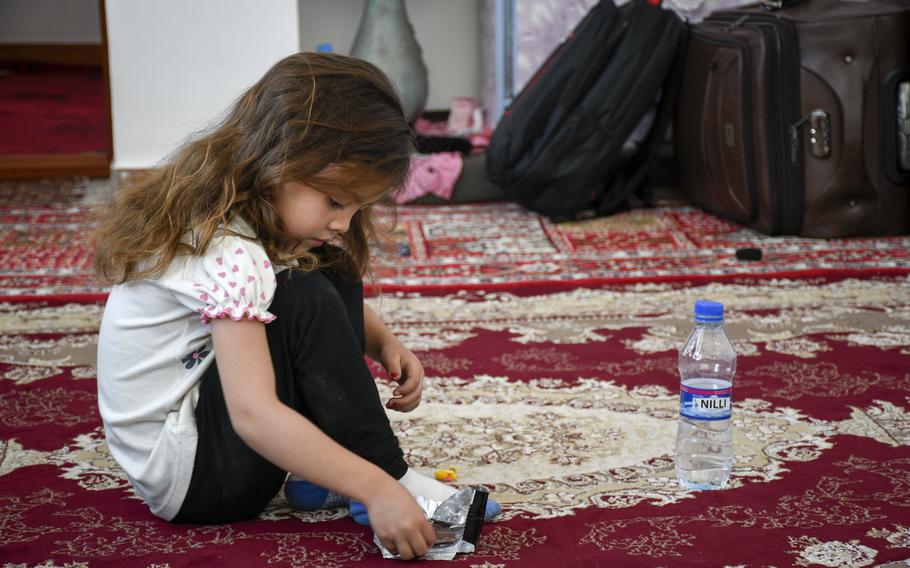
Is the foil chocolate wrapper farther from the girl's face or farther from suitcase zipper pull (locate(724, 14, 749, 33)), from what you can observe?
suitcase zipper pull (locate(724, 14, 749, 33))

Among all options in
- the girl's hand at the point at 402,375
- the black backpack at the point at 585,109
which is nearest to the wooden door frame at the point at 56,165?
the black backpack at the point at 585,109

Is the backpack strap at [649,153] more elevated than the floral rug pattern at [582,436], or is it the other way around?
the backpack strap at [649,153]

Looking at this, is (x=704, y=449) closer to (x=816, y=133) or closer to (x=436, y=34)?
(x=816, y=133)

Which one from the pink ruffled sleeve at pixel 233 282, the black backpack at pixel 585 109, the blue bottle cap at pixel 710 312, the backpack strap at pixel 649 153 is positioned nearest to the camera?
the pink ruffled sleeve at pixel 233 282

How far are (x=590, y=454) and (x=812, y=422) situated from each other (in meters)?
0.34

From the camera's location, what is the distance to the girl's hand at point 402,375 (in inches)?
54.0

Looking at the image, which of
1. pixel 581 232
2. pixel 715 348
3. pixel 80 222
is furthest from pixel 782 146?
pixel 80 222

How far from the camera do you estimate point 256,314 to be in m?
1.08

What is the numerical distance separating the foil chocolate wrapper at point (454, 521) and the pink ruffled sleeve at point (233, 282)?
0.91ft

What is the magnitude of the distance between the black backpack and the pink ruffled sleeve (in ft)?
6.36

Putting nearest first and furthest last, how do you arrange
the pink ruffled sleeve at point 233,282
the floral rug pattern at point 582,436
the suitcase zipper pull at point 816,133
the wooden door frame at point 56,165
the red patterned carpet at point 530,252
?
the pink ruffled sleeve at point 233,282 → the floral rug pattern at point 582,436 → the red patterned carpet at point 530,252 → the suitcase zipper pull at point 816,133 → the wooden door frame at point 56,165

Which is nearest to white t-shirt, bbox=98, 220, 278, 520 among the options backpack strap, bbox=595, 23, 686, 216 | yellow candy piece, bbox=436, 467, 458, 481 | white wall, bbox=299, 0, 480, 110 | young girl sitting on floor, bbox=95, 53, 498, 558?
young girl sitting on floor, bbox=95, 53, 498, 558

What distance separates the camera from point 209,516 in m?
1.25

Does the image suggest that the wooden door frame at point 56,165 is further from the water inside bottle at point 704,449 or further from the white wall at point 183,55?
the water inside bottle at point 704,449
